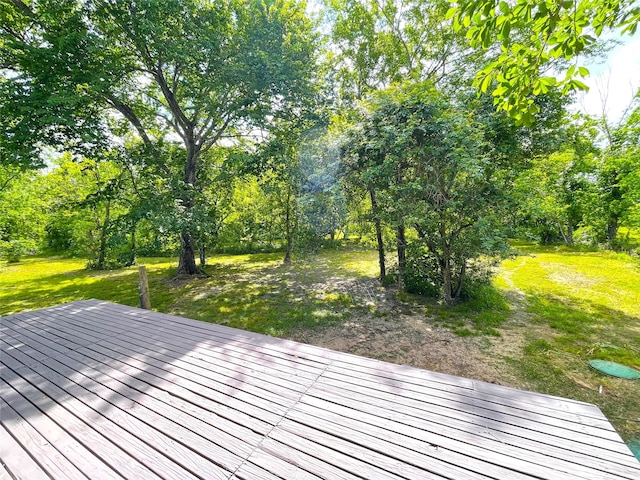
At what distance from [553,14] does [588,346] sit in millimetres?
4634

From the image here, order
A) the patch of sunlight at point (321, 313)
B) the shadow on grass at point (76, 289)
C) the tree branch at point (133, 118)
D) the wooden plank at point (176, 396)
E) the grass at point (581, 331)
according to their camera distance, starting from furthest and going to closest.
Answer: the tree branch at point (133, 118) → the shadow on grass at point (76, 289) → the patch of sunlight at point (321, 313) → the grass at point (581, 331) → the wooden plank at point (176, 396)

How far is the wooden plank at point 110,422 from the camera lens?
1.40 meters

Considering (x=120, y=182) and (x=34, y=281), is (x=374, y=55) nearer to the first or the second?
(x=120, y=182)

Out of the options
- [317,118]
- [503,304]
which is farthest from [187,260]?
[503,304]

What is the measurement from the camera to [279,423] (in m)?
1.68

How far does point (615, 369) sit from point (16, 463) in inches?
229

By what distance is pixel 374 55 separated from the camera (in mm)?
10945

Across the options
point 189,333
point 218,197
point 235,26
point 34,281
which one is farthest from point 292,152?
point 34,281

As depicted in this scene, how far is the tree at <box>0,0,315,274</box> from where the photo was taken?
578cm

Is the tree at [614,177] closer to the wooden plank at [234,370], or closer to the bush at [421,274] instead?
the bush at [421,274]

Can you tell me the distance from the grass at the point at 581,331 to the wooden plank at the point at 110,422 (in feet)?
12.1

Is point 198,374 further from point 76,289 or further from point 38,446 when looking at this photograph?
point 76,289

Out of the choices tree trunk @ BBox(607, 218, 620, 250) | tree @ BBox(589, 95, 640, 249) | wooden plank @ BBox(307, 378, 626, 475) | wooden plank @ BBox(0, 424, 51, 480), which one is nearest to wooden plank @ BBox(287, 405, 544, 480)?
wooden plank @ BBox(307, 378, 626, 475)

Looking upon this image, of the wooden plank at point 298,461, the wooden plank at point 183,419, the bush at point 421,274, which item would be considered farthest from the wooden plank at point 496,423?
the bush at point 421,274
